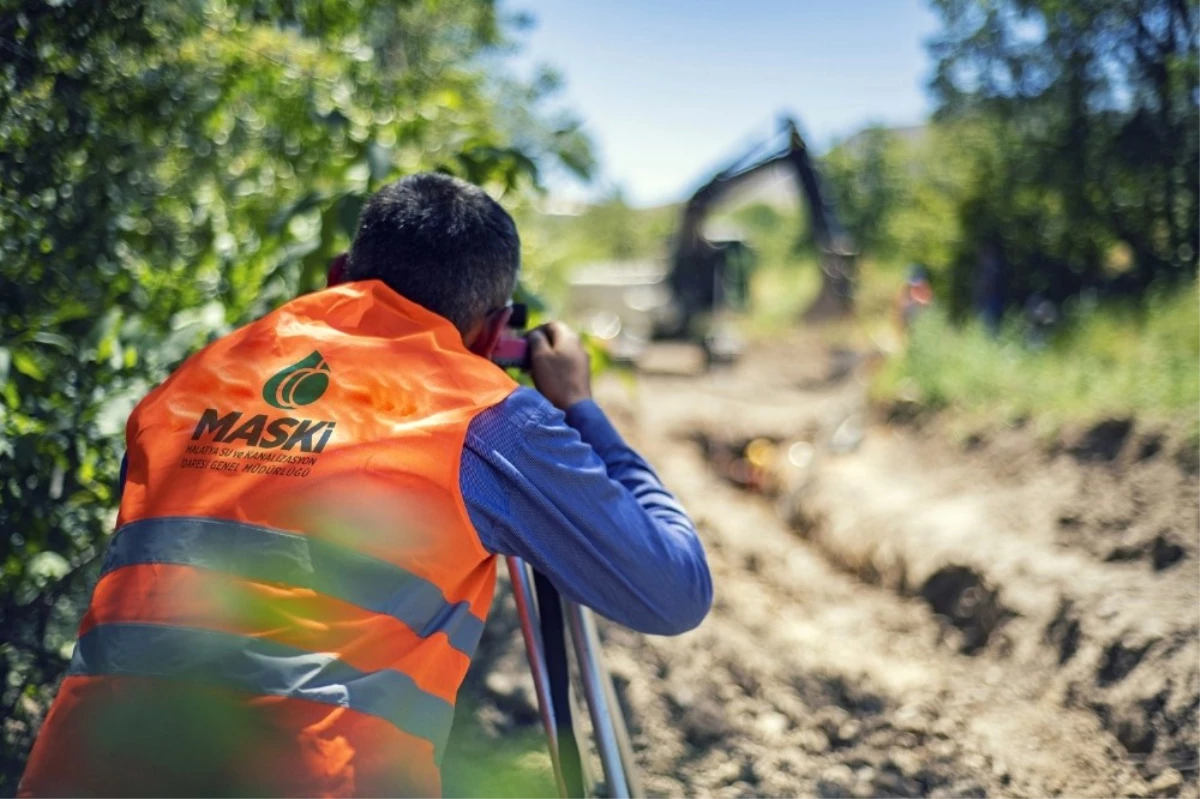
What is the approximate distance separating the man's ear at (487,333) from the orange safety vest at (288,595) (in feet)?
0.76

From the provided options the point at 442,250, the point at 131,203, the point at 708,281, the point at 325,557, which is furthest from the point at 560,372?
the point at 708,281

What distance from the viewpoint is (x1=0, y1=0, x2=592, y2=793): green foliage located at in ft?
7.63

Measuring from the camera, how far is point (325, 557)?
1326 millimetres

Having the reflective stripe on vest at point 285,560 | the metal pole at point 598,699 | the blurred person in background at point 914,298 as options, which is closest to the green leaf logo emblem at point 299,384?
the reflective stripe on vest at point 285,560

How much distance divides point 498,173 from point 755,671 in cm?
199

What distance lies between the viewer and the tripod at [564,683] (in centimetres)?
190

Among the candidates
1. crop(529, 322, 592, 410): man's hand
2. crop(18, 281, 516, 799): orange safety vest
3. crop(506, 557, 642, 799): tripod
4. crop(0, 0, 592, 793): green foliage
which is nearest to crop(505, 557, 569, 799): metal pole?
crop(506, 557, 642, 799): tripod

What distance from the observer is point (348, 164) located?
310 centimetres

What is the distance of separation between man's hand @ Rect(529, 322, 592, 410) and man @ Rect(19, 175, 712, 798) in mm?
254

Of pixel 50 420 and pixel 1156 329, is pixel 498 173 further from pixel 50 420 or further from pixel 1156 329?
pixel 1156 329

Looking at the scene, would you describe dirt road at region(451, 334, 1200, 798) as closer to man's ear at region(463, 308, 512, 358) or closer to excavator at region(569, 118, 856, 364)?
man's ear at region(463, 308, 512, 358)

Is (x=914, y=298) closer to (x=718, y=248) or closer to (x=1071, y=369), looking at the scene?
(x=718, y=248)

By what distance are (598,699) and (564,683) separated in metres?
0.10

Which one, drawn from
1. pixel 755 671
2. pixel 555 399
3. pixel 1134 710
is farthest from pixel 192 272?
pixel 1134 710
